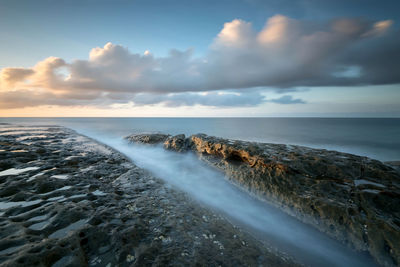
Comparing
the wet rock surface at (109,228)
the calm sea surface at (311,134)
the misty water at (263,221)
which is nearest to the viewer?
the wet rock surface at (109,228)

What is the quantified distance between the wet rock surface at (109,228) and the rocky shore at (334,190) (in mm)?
2055

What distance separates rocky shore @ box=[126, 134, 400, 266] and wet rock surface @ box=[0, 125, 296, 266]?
6.74 ft

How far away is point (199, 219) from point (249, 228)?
1499 mm

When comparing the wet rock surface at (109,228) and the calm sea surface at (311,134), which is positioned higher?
the wet rock surface at (109,228)

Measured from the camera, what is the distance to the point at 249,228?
4.41m

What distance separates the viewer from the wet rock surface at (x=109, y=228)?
2.55 m

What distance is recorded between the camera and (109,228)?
10.4 ft

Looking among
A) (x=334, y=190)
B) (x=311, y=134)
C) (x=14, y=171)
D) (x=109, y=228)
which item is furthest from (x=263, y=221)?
(x=311, y=134)

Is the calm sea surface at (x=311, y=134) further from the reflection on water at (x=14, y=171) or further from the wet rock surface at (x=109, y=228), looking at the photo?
the wet rock surface at (x=109, y=228)

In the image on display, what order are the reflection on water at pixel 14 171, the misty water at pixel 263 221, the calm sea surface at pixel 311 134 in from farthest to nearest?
the calm sea surface at pixel 311 134 → the reflection on water at pixel 14 171 → the misty water at pixel 263 221

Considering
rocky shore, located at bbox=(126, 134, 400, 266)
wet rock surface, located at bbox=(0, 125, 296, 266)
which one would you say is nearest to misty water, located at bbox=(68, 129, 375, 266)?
rocky shore, located at bbox=(126, 134, 400, 266)

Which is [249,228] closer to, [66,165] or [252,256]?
[252,256]

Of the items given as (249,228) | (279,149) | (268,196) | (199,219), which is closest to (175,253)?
(199,219)

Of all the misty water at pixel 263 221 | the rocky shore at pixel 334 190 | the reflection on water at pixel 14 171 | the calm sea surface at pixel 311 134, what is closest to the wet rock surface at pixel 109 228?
the reflection on water at pixel 14 171
